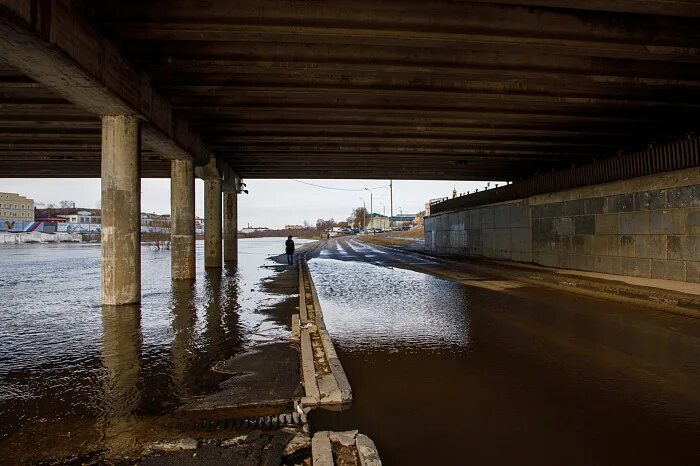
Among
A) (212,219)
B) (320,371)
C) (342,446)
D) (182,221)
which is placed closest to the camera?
(342,446)

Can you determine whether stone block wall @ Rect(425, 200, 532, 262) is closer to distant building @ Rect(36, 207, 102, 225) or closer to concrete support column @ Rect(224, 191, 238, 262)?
concrete support column @ Rect(224, 191, 238, 262)

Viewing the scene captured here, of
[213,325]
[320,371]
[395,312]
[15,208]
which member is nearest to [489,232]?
[395,312]

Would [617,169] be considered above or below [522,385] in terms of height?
above

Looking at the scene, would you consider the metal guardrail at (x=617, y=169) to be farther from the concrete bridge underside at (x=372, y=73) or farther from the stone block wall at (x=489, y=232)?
the concrete bridge underside at (x=372, y=73)

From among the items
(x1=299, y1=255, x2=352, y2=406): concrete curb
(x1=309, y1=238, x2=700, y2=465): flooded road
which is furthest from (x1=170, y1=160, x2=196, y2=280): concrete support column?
(x1=299, y1=255, x2=352, y2=406): concrete curb

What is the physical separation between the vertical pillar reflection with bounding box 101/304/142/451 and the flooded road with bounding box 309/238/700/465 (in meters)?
1.73

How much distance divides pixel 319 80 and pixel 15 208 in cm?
13188

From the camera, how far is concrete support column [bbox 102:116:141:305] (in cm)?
1035

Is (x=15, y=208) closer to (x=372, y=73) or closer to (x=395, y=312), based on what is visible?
(x=372, y=73)

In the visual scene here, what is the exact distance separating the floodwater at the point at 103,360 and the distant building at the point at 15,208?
12332 centimetres

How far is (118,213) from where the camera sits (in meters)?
10.4

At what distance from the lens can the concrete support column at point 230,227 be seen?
26.4m

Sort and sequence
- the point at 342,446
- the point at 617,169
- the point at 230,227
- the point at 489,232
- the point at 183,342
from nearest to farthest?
the point at 342,446 → the point at 183,342 → the point at 617,169 → the point at 489,232 → the point at 230,227

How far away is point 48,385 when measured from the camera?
4.72 metres
